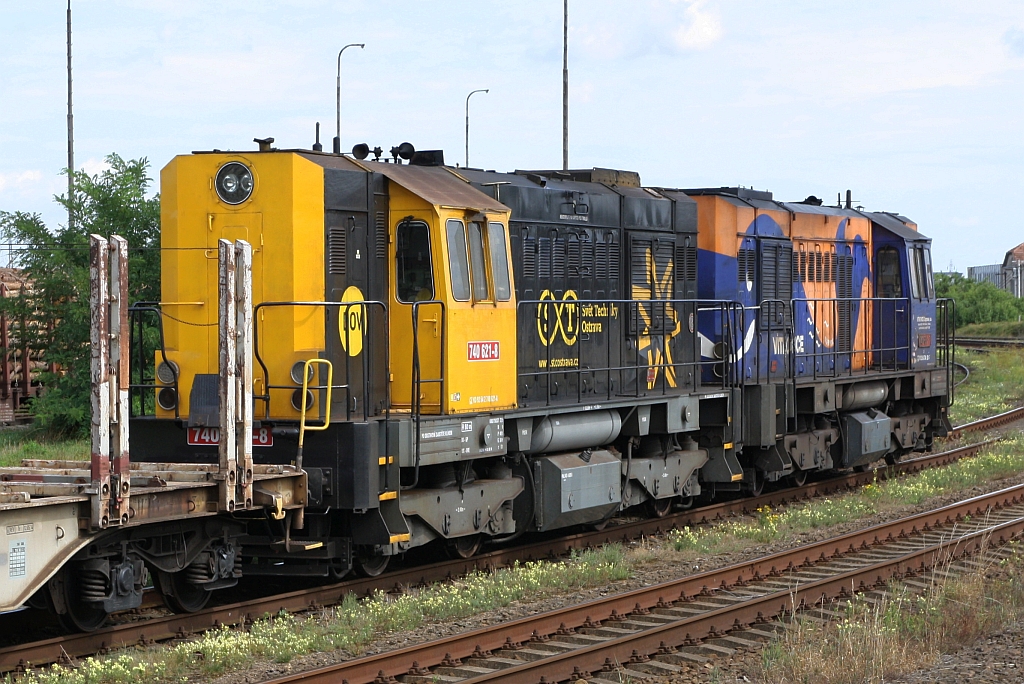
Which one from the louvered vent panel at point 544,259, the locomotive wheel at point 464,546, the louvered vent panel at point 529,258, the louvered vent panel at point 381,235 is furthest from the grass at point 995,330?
the louvered vent panel at point 381,235

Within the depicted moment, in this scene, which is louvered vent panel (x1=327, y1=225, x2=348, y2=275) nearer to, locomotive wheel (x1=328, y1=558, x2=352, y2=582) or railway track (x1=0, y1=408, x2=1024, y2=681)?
locomotive wheel (x1=328, y1=558, x2=352, y2=582)

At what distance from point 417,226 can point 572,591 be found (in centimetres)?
346

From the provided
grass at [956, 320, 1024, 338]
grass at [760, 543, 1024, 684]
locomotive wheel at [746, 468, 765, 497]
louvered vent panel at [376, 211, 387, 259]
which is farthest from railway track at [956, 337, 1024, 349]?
louvered vent panel at [376, 211, 387, 259]

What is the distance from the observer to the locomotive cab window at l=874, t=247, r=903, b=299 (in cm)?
1962

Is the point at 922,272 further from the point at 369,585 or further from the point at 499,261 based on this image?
the point at 369,585

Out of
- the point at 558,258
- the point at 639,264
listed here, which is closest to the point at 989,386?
the point at 639,264

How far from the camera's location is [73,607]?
28.2 feet

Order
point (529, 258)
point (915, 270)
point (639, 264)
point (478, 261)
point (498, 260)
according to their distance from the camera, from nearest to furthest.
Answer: point (478, 261) < point (498, 260) < point (529, 258) < point (639, 264) < point (915, 270)

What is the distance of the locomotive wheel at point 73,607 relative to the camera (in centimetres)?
846

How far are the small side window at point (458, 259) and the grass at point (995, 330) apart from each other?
48637mm

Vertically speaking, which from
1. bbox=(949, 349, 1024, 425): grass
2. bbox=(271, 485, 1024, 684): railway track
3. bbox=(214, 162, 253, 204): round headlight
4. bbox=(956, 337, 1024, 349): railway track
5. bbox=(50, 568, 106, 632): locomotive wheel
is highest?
bbox=(214, 162, 253, 204): round headlight

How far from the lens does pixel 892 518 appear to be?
48.7ft

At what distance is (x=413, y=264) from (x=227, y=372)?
8.74ft

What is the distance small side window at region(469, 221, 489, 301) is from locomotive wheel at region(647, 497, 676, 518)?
4.69 meters
